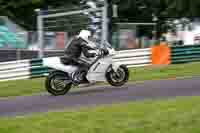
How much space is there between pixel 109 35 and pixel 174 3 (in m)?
14.6

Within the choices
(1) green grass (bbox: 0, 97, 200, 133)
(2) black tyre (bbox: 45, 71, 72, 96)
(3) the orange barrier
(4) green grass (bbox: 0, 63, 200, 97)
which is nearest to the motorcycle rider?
(2) black tyre (bbox: 45, 71, 72, 96)

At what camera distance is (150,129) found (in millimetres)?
7168

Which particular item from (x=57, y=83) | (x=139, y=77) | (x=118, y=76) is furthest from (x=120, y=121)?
(x=139, y=77)

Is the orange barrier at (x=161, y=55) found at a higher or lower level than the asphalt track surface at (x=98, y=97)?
higher

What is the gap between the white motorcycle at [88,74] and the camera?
13031 millimetres

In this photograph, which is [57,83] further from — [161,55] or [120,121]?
[161,55]

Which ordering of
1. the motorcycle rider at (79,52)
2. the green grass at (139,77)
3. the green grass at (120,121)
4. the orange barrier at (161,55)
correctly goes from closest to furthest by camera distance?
the green grass at (120,121)
the motorcycle rider at (79,52)
the green grass at (139,77)
the orange barrier at (161,55)

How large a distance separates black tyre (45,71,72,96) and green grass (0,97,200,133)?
4016 millimetres

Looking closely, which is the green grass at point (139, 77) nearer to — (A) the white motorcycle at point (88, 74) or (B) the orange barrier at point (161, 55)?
(A) the white motorcycle at point (88, 74)

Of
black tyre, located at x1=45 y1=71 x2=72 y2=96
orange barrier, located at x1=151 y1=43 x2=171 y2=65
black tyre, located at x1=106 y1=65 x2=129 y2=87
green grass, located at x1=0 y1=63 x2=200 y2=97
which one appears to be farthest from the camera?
orange barrier, located at x1=151 y1=43 x2=171 y2=65

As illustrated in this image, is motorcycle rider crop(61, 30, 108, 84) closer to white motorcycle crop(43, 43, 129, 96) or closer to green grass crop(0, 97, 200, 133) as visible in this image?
white motorcycle crop(43, 43, 129, 96)

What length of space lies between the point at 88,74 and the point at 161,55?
903 cm

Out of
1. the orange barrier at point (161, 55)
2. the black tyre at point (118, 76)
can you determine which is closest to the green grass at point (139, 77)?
the black tyre at point (118, 76)

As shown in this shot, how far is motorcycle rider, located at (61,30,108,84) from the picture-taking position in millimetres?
13102
